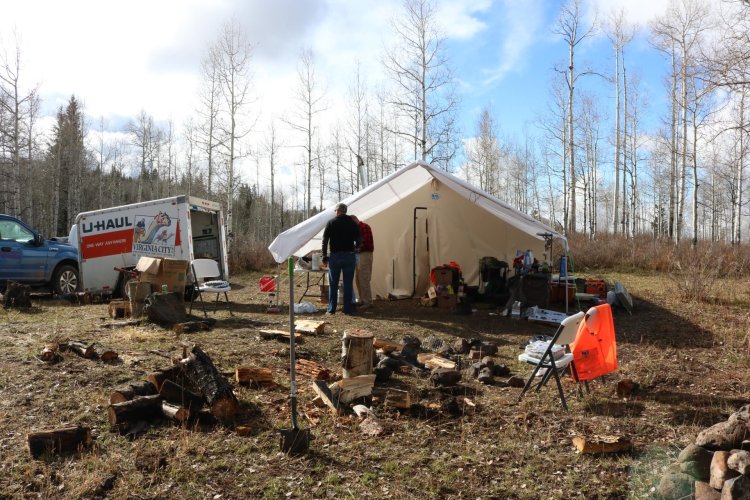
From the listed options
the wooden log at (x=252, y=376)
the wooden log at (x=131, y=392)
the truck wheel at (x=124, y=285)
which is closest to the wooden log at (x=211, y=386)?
the wooden log at (x=131, y=392)

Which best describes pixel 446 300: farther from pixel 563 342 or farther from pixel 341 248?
pixel 563 342

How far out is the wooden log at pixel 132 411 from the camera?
12.5 ft

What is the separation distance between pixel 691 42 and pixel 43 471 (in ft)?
80.6

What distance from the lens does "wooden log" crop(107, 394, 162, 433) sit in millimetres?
3805

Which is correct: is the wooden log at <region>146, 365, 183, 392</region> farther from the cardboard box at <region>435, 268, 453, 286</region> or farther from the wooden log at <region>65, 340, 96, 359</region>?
the cardboard box at <region>435, 268, 453, 286</region>

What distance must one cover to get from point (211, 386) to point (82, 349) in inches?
93.2

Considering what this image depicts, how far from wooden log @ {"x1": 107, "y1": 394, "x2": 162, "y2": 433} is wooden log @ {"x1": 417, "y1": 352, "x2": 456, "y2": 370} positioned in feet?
9.96

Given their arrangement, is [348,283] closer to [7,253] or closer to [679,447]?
[679,447]

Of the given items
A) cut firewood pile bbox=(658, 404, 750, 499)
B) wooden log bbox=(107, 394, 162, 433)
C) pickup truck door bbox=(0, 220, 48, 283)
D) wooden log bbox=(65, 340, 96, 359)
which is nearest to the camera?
cut firewood pile bbox=(658, 404, 750, 499)

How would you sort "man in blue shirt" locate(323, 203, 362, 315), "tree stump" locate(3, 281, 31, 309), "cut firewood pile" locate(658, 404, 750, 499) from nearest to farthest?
"cut firewood pile" locate(658, 404, 750, 499) < "man in blue shirt" locate(323, 203, 362, 315) < "tree stump" locate(3, 281, 31, 309)

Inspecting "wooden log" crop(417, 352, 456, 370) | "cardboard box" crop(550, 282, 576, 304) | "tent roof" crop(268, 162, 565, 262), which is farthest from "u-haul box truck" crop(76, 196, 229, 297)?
"cardboard box" crop(550, 282, 576, 304)

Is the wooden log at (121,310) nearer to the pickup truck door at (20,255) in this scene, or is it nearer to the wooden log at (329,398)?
the pickup truck door at (20,255)

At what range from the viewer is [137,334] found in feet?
22.7

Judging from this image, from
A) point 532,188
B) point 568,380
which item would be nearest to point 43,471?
point 568,380
